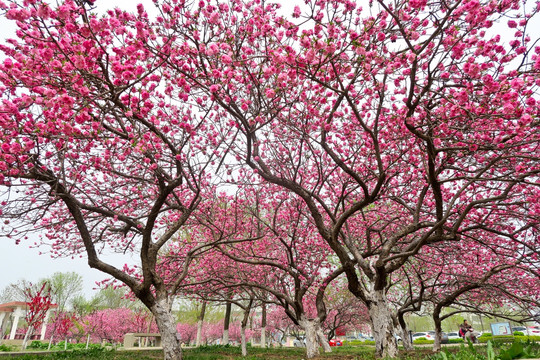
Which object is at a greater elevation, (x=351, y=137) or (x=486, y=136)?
(x=351, y=137)

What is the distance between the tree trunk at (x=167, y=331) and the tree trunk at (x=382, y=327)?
4721 millimetres

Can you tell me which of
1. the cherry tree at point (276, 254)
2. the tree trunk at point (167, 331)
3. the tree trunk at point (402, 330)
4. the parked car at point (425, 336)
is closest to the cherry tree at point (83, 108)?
the tree trunk at point (167, 331)

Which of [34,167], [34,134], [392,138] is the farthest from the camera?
[392,138]

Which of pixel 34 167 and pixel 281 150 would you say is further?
pixel 281 150

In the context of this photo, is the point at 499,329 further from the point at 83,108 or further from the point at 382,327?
the point at 83,108

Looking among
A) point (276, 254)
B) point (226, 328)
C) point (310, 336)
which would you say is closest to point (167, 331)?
point (310, 336)

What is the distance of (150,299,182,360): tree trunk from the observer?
7.19 m

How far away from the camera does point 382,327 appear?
293 inches

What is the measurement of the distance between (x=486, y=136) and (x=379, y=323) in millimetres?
4876

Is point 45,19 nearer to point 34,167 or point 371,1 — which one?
point 34,167

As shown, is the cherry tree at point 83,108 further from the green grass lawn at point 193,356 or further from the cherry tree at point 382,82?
the green grass lawn at point 193,356

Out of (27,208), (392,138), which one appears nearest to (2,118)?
(27,208)

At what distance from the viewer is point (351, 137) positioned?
8008 millimetres

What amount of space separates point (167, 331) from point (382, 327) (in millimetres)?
5121
